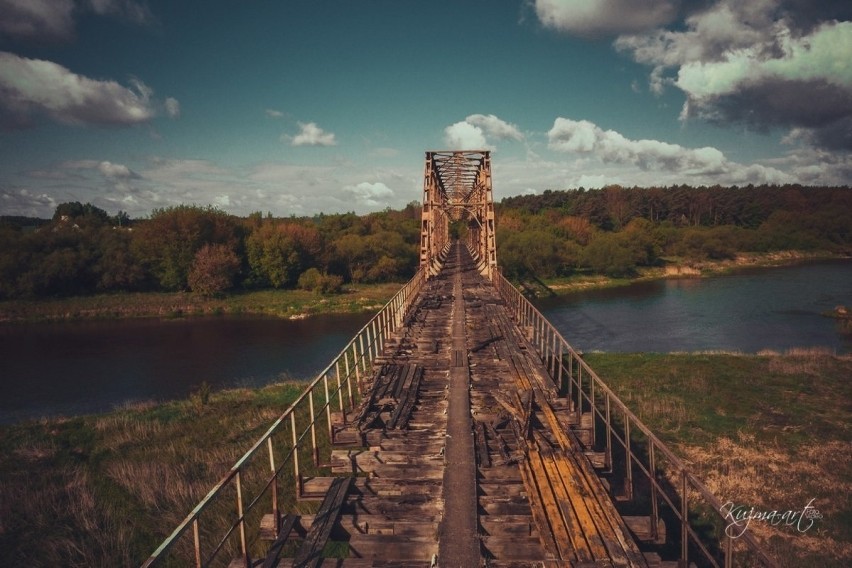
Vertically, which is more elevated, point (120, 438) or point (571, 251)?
point (571, 251)

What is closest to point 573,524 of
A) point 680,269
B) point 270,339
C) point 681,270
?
point 270,339

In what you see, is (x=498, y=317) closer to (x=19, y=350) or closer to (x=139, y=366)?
(x=139, y=366)

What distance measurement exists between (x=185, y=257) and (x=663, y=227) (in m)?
80.2

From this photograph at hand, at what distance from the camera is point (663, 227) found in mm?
83062

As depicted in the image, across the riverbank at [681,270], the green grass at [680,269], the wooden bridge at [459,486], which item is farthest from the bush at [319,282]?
the wooden bridge at [459,486]

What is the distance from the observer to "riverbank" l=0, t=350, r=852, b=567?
8648 millimetres

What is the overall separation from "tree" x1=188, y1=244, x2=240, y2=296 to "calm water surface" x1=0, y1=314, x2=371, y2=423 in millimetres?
7820

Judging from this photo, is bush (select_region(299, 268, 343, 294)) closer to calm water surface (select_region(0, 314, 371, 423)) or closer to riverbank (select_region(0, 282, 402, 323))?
riverbank (select_region(0, 282, 402, 323))

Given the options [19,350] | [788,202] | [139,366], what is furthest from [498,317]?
[788,202]

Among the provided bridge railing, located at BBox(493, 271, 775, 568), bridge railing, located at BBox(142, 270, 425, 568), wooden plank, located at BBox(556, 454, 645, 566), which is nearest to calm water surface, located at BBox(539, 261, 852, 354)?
bridge railing, located at BBox(493, 271, 775, 568)

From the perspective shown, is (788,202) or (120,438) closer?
(120,438)

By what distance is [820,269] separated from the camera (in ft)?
202

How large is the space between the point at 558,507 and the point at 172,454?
12080 mm

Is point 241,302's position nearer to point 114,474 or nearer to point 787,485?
point 114,474
